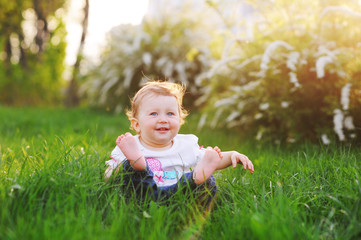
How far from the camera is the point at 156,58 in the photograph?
6.23 metres

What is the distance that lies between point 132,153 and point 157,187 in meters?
0.22

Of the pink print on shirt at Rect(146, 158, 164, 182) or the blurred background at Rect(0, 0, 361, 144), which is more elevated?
the blurred background at Rect(0, 0, 361, 144)

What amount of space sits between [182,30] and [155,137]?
4.77m

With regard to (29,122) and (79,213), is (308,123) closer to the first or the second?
(79,213)

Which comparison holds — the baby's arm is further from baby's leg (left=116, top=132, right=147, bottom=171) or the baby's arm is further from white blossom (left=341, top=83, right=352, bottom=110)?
white blossom (left=341, top=83, right=352, bottom=110)

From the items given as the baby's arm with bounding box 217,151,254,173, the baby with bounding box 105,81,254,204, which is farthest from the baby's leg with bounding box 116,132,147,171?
the baby's arm with bounding box 217,151,254,173

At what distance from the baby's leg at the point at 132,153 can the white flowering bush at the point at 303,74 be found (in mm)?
1524

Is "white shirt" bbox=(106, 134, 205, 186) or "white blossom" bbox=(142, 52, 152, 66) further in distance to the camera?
"white blossom" bbox=(142, 52, 152, 66)

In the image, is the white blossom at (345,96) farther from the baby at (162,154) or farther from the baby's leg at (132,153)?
the baby's leg at (132,153)

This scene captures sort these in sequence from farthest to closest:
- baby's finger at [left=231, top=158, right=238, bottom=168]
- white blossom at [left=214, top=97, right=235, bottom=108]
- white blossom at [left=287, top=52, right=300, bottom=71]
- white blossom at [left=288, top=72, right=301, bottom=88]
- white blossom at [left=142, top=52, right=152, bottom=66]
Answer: white blossom at [left=142, top=52, right=152, bottom=66] < white blossom at [left=214, top=97, right=235, bottom=108] < white blossom at [left=287, top=52, right=300, bottom=71] < white blossom at [left=288, top=72, right=301, bottom=88] < baby's finger at [left=231, top=158, right=238, bottom=168]

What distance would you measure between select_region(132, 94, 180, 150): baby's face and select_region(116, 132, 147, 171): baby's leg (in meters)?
0.19

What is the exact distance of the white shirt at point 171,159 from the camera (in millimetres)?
1771

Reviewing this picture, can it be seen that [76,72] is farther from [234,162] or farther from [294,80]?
[234,162]

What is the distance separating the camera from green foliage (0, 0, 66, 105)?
343 inches
